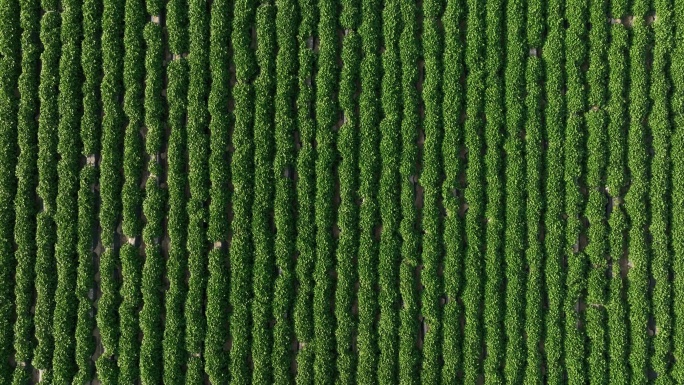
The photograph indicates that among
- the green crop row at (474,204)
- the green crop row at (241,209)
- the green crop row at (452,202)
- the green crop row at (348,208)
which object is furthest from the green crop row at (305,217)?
the green crop row at (474,204)

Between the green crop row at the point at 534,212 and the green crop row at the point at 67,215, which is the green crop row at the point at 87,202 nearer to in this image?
the green crop row at the point at 67,215

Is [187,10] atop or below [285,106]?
atop

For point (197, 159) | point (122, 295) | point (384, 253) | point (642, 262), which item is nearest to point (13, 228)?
point (122, 295)

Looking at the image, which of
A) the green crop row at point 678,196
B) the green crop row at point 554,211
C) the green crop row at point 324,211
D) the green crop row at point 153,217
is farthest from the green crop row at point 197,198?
the green crop row at point 678,196

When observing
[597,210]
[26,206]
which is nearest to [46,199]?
[26,206]

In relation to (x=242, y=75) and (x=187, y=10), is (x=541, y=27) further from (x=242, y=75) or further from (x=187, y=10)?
(x=187, y=10)
